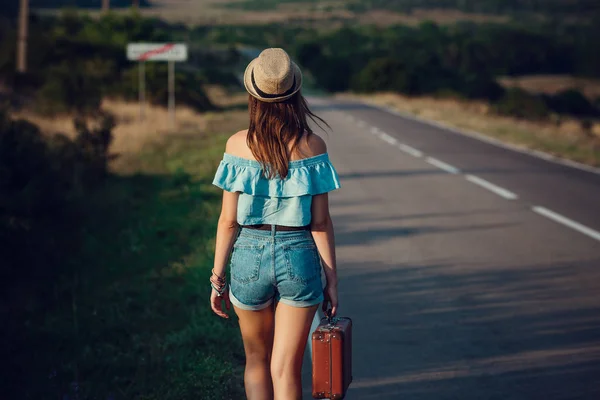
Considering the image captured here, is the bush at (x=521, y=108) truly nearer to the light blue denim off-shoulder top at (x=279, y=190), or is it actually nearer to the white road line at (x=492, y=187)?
the white road line at (x=492, y=187)

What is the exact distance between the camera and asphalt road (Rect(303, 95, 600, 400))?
17.5 ft

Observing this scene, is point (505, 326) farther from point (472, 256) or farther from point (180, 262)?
point (180, 262)

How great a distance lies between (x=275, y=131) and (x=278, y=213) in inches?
13.7

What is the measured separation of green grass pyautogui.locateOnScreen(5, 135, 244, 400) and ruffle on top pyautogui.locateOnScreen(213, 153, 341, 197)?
1748 millimetres

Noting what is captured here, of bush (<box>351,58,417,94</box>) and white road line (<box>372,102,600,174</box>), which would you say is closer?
white road line (<box>372,102,600,174</box>)

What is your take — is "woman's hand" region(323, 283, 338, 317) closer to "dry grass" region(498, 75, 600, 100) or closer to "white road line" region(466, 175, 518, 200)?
"white road line" region(466, 175, 518, 200)

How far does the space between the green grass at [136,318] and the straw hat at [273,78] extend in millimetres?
2049

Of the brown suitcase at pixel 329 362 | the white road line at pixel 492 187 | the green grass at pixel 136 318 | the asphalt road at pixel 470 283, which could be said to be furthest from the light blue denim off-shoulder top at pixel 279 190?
the white road line at pixel 492 187

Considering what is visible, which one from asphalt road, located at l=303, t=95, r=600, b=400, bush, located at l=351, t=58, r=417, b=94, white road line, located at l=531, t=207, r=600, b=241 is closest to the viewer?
asphalt road, located at l=303, t=95, r=600, b=400

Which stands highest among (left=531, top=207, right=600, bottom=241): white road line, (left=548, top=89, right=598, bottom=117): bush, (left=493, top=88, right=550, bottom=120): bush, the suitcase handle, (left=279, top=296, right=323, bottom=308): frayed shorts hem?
(left=279, top=296, right=323, bottom=308): frayed shorts hem

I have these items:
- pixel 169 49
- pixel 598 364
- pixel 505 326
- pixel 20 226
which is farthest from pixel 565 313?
pixel 169 49

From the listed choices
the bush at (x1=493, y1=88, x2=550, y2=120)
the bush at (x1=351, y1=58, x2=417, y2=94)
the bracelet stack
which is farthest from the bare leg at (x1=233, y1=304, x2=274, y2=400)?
the bush at (x1=351, y1=58, x2=417, y2=94)

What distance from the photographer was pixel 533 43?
395 ft

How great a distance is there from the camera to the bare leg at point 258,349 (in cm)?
377
